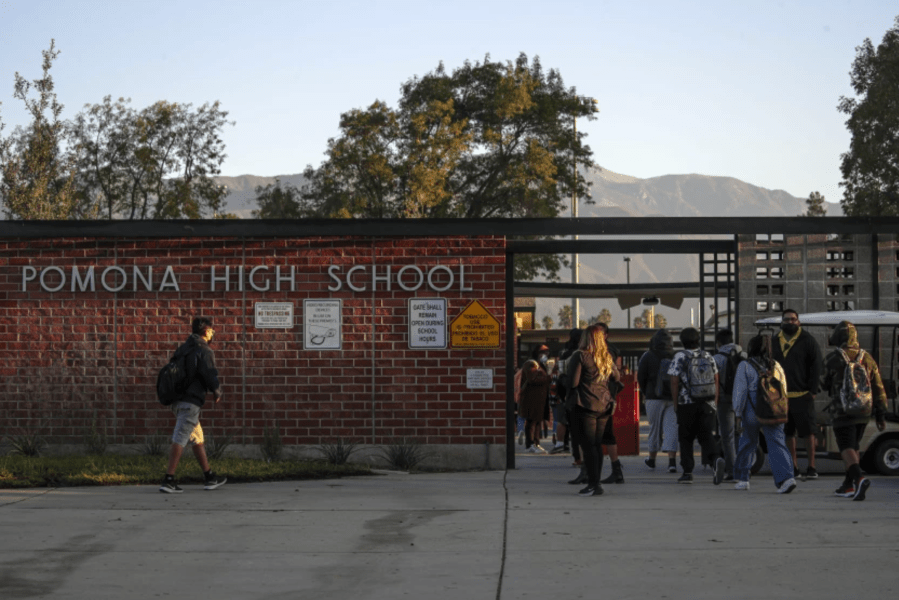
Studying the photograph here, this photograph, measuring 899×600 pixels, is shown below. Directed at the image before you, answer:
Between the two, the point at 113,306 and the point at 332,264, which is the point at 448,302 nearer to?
the point at 332,264

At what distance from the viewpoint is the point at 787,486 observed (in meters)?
11.0

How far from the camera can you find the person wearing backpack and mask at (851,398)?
10516 mm

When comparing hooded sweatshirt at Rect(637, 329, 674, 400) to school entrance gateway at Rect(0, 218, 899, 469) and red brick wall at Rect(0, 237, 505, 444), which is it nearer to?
school entrance gateway at Rect(0, 218, 899, 469)

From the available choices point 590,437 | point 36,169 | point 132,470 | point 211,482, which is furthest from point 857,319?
point 36,169

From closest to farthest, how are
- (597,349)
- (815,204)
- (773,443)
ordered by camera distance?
(773,443), (597,349), (815,204)

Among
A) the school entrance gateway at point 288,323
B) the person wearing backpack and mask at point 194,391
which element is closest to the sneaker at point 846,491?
the school entrance gateway at point 288,323

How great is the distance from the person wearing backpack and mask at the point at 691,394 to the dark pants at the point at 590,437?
1.41m

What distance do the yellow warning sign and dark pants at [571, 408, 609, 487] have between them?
2.62 meters

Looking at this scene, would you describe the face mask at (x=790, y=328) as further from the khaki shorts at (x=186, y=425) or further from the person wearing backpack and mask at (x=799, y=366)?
A: the khaki shorts at (x=186, y=425)

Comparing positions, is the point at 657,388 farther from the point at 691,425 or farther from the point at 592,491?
the point at 592,491

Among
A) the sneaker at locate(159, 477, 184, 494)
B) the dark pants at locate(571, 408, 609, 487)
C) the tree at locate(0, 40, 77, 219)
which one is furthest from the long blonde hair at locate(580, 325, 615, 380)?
the tree at locate(0, 40, 77, 219)

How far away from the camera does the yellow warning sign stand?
1377 cm

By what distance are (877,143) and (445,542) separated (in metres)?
37.2

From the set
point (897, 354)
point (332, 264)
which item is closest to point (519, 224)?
point (332, 264)
